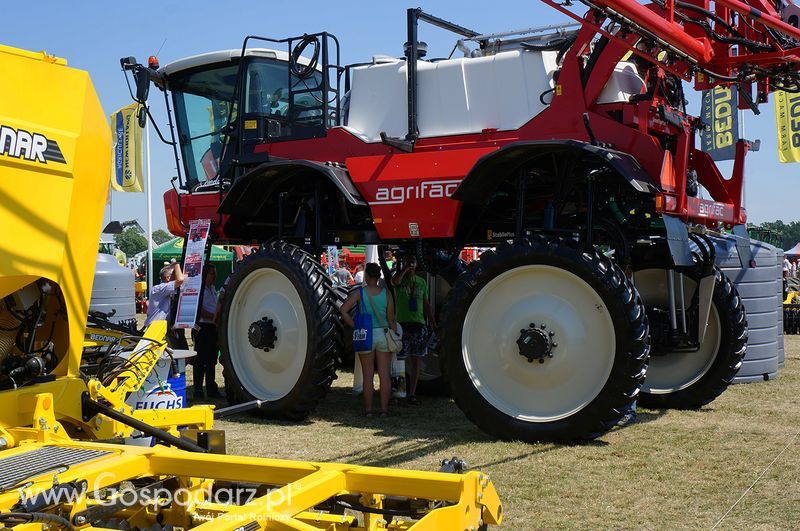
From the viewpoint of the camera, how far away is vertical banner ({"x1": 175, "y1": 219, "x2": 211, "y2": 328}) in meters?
9.50

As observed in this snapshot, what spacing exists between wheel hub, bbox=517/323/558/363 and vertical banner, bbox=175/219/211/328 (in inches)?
151

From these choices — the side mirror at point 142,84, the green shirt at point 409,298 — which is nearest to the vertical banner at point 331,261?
the green shirt at point 409,298

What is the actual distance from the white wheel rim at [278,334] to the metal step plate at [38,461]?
507 centimetres

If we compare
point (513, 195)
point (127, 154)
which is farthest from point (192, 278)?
point (127, 154)

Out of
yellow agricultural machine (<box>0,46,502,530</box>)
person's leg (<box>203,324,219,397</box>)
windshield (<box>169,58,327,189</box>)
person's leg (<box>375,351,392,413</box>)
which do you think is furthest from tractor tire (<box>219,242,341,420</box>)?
yellow agricultural machine (<box>0,46,502,530</box>)

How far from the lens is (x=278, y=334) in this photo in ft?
29.0

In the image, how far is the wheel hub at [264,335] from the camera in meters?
8.78

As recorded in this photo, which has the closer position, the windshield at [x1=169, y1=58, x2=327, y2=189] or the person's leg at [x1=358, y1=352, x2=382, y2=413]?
the person's leg at [x1=358, y1=352, x2=382, y2=413]

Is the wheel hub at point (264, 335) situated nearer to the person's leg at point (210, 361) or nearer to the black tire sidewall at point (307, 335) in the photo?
the black tire sidewall at point (307, 335)

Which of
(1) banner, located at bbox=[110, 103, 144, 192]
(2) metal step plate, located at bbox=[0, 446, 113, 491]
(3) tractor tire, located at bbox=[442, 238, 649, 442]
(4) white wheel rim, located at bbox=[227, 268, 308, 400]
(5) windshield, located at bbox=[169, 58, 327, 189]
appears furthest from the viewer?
(1) banner, located at bbox=[110, 103, 144, 192]

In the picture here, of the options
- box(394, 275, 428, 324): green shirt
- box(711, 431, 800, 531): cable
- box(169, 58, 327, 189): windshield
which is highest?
box(169, 58, 327, 189): windshield

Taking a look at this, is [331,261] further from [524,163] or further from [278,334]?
[524,163]

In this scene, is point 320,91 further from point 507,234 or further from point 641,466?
point 641,466

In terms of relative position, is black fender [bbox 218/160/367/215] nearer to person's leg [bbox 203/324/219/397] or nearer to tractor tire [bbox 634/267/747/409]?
person's leg [bbox 203/324/219/397]
